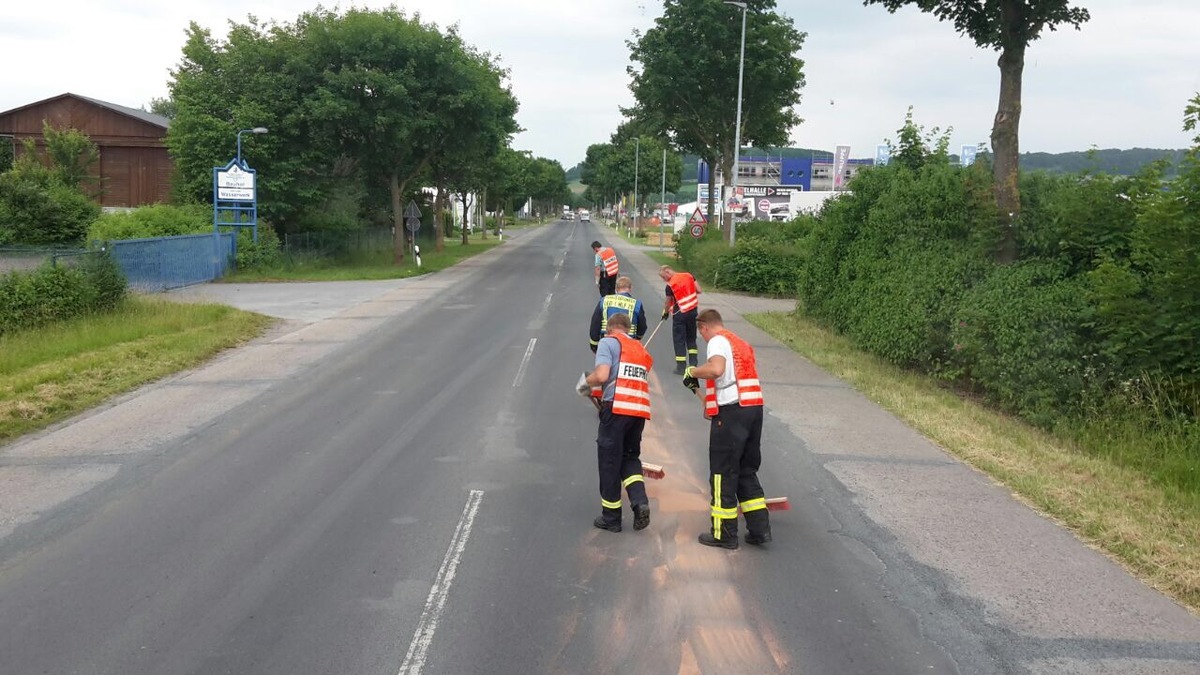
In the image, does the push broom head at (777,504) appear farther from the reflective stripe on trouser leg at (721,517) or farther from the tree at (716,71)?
the tree at (716,71)

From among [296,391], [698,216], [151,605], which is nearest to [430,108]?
[698,216]

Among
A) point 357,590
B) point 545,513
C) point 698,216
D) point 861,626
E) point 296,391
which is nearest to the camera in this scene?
point 861,626

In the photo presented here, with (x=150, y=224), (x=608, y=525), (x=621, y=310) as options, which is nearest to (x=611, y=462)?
(x=608, y=525)

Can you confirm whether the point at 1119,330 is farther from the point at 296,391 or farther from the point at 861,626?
the point at 296,391

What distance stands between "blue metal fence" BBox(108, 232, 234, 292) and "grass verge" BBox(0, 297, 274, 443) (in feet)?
16.4

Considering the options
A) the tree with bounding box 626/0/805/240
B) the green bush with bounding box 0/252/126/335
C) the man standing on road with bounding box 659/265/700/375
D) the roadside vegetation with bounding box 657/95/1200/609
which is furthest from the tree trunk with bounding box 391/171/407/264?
the man standing on road with bounding box 659/265/700/375

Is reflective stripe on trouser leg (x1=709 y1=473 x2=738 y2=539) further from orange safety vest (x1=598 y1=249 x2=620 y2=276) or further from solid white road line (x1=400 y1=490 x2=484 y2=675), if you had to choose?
orange safety vest (x1=598 y1=249 x2=620 y2=276)

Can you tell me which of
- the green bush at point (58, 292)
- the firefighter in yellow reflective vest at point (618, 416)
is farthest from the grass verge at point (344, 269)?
the firefighter in yellow reflective vest at point (618, 416)

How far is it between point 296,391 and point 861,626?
825 centimetres

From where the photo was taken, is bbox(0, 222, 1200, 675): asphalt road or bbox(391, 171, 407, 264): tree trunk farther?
bbox(391, 171, 407, 264): tree trunk

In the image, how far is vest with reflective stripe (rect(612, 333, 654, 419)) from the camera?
21.7 ft

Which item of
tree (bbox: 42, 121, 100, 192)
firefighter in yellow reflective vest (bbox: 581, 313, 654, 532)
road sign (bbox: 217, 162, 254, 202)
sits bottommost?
firefighter in yellow reflective vest (bbox: 581, 313, 654, 532)

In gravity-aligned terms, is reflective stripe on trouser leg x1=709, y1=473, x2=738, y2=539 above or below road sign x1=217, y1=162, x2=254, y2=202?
below

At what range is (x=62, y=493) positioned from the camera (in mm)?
7297
